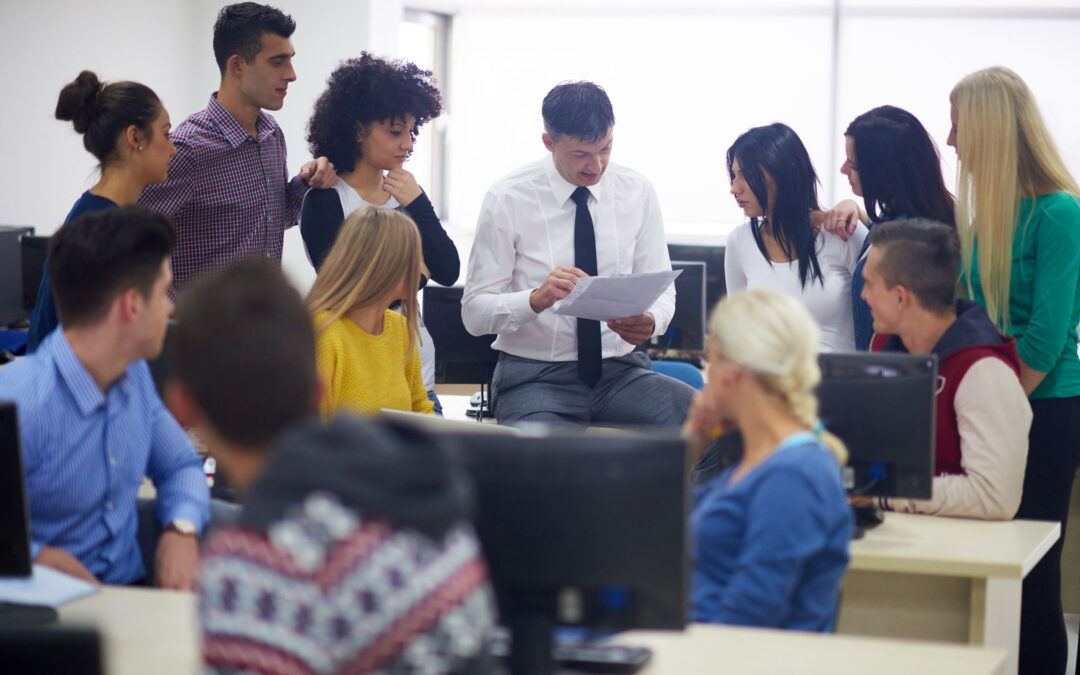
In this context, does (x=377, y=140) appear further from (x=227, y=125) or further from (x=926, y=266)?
(x=926, y=266)

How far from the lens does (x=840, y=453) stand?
6.66ft

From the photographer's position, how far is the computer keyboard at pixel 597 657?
1.69m

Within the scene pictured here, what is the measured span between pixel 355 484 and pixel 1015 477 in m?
1.95

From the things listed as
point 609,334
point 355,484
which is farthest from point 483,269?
point 355,484

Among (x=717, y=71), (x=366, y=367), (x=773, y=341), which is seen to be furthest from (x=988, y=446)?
(x=717, y=71)

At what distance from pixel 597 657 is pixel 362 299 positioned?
1.53 m

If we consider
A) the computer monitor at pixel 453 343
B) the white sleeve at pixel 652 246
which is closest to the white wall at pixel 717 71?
the computer monitor at pixel 453 343

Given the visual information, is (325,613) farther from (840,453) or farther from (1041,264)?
(1041,264)

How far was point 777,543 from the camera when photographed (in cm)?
177

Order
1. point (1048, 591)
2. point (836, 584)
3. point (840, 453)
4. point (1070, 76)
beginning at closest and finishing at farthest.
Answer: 1. point (836, 584)
2. point (840, 453)
3. point (1048, 591)
4. point (1070, 76)

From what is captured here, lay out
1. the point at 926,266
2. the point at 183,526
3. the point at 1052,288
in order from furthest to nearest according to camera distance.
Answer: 1. the point at 1052,288
2. the point at 926,266
3. the point at 183,526

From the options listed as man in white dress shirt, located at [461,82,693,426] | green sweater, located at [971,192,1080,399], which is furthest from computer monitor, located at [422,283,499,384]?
green sweater, located at [971,192,1080,399]

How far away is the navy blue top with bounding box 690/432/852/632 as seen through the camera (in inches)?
70.1

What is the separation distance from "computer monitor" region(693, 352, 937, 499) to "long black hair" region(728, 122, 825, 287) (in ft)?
3.73
